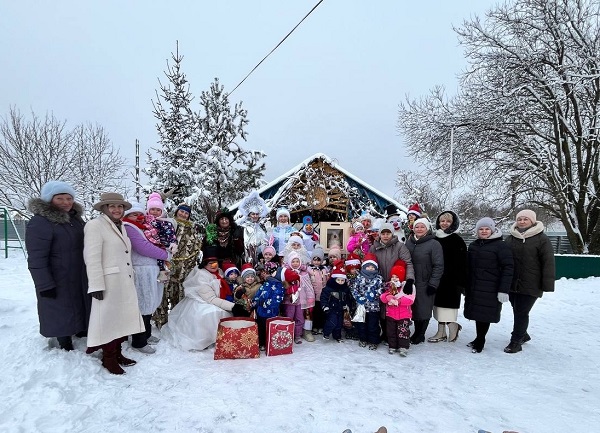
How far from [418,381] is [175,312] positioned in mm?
3131

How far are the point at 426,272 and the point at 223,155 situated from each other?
772 centimetres

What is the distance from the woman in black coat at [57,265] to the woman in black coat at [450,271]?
14.2 feet

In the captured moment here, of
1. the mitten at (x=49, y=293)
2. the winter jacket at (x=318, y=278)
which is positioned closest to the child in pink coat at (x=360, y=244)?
the winter jacket at (x=318, y=278)

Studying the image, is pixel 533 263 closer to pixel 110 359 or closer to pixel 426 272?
pixel 426 272

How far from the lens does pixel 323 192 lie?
9594 millimetres

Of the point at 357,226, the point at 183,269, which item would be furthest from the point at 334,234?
the point at 183,269

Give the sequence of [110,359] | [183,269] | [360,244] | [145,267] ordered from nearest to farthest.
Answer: [110,359] < [145,267] < [183,269] < [360,244]

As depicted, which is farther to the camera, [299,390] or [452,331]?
[452,331]

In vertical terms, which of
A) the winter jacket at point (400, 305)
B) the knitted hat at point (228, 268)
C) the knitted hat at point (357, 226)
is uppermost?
the knitted hat at point (357, 226)

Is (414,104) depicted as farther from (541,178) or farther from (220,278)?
(220,278)

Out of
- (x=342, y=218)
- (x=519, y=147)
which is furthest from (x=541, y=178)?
(x=342, y=218)

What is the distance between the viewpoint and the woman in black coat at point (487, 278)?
14.0 ft

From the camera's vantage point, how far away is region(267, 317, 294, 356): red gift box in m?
4.03

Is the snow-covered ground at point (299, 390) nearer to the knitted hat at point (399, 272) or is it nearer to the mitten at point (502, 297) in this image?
the mitten at point (502, 297)
